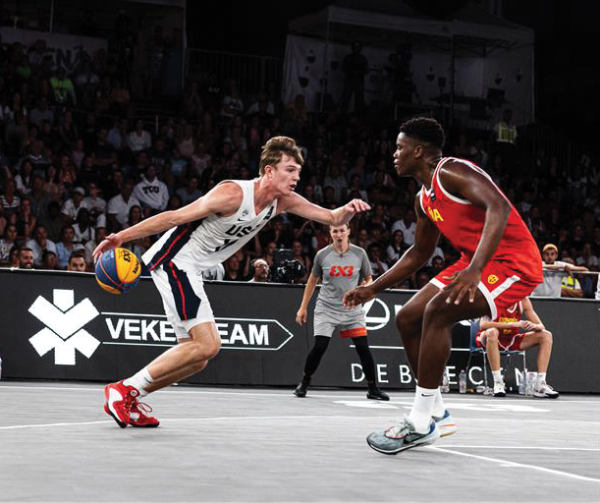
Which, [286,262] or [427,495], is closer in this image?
[427,495]

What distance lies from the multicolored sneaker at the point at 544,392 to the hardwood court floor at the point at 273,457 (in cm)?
337

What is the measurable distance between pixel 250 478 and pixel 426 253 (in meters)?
2.36

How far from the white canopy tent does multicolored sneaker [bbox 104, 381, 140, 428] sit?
16.4m

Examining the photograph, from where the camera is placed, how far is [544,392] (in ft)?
41.3

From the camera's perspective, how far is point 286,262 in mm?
13258

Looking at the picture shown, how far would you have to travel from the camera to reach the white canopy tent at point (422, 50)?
73.9 ft

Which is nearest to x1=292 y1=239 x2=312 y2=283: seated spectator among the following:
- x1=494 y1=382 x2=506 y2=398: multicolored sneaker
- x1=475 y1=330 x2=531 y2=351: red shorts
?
x1=475 y1=330 x2=531 y2=351: red shorts

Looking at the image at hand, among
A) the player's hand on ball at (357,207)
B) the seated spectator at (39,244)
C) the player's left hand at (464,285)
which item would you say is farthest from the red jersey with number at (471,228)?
the seated spectator at (39,244)

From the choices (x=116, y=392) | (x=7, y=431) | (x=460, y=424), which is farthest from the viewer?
(x=460, y=424)

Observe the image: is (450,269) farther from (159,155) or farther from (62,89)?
(62,89)

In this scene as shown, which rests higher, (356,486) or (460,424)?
(356,486)

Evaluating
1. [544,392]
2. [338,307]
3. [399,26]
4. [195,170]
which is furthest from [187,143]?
[544,392]

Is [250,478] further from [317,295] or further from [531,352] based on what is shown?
[531,352]

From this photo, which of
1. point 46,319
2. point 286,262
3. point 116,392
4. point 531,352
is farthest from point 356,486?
point 531,352
